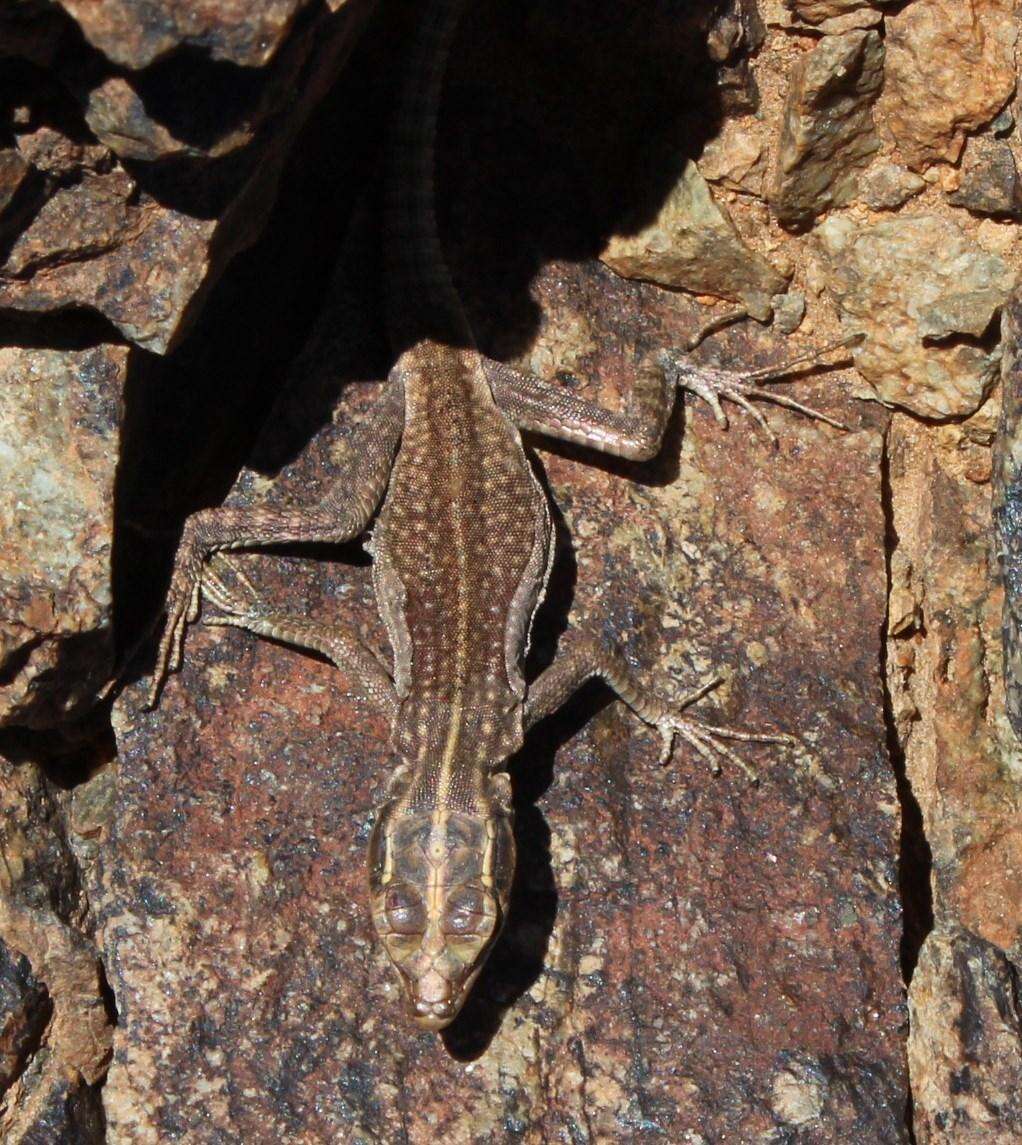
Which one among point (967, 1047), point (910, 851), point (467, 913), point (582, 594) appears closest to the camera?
point (467, 913)

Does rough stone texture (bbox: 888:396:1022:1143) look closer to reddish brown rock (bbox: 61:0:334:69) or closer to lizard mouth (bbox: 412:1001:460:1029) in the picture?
lizard mouth (bbox: 412:1001:460:1029)

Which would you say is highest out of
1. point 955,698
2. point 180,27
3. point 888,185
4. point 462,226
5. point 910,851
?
point 180,27

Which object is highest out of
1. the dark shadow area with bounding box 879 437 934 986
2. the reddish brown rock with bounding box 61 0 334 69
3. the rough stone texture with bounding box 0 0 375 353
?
the reddish brown rock with bounding box 61 0 334 69

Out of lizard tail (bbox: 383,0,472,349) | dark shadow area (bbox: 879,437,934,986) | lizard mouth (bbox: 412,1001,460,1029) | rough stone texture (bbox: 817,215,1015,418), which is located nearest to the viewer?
lizard mouth (bbox: 412,1001,460,1029)

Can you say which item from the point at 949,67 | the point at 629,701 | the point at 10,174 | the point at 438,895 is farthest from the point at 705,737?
the point at 10,174

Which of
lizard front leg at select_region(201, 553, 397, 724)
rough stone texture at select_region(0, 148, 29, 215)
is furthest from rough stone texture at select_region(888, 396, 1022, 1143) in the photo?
rough stone texture at select_region(0, 148, 29, 215)

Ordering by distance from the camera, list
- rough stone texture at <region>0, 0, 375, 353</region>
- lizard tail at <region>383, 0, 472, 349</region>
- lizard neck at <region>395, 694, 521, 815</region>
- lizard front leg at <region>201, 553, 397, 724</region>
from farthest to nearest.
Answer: lizard tail at <region>383, 0, 472, 349</region>, lizard front leg at <region>201, 553, 397, 724</region>, lizard neck at <region>395, 694, 521, 815</region>, rough stone texture at <region>0, 0, 375, 353</region>

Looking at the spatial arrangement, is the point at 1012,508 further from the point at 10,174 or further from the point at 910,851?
the point at 10,174
